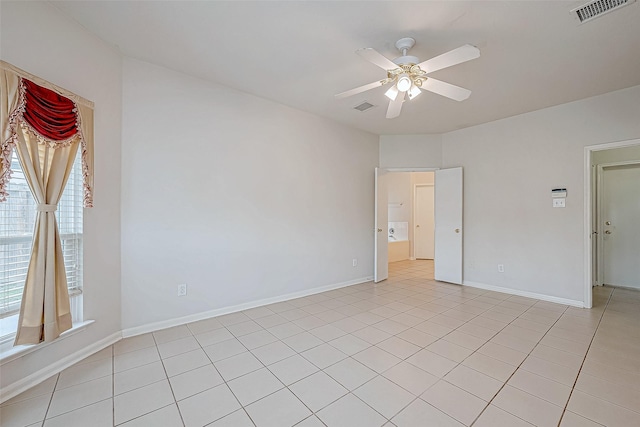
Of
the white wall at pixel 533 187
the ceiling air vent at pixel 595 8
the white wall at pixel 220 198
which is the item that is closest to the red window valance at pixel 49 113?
the white wall at pixel 220 198

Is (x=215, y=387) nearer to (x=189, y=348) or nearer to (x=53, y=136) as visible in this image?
(x=189, y=348)

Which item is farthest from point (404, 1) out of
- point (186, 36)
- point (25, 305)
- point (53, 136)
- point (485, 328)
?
point (25, 305)

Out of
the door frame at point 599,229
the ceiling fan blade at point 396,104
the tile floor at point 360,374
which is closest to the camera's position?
the tile floor at point 360,374

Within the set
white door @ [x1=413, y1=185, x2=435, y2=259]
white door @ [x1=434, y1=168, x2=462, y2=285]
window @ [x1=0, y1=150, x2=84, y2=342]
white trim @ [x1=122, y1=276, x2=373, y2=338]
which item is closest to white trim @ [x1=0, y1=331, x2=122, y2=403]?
white trim @ [x1=122, y1=276, x2=373, y2=338]

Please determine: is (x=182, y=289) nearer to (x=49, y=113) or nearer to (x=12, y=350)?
(x=12, y=350)

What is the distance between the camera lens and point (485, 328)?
2863 mm

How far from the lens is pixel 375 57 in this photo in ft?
6.39

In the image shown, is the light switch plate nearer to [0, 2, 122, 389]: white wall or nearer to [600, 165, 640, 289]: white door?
[600, 165, 640, 289]: white door

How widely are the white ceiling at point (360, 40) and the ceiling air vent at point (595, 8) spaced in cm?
6

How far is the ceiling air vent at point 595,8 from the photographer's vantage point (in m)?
1.88

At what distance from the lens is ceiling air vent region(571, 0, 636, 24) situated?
1877 mm

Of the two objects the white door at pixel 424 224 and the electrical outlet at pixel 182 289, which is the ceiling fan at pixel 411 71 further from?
the white door at pixel 424 224

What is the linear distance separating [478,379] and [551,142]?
11.7 ft

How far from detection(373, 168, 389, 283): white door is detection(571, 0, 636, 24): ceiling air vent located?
3.05m
